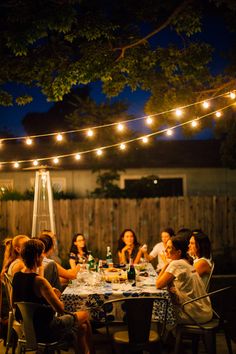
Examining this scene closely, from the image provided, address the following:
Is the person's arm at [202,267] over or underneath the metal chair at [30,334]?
over

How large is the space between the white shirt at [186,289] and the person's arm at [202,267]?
0.68 meters

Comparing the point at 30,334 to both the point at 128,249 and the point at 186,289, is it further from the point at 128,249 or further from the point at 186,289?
the point at 128,249

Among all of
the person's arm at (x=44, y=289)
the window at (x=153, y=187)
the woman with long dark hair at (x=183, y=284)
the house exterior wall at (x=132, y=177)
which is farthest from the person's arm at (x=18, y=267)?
the house exterior wall at (x=132, y=177)

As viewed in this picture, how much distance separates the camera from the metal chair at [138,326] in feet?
14.0

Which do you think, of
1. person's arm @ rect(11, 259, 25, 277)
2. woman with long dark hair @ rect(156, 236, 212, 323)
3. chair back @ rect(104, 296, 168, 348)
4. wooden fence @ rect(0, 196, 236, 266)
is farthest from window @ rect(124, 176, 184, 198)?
chair back @ rect(104, 296, 168, 348)

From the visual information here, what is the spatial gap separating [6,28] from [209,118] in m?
5.16

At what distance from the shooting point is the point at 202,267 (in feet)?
18.3

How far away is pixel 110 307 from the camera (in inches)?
200

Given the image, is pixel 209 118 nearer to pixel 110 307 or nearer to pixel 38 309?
pixel 110 307

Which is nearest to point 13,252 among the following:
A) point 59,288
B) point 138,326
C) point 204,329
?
point 59,288

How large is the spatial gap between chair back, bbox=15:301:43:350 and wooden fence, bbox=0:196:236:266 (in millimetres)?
5930

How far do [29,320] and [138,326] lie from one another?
0.99 meters

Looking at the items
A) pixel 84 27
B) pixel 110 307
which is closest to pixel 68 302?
pixel 110 307

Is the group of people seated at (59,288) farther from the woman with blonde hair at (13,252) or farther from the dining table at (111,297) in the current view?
the dining table at (111,297)
